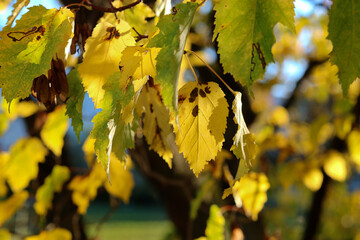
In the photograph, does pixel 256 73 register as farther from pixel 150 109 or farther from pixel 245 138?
pixel 150 109

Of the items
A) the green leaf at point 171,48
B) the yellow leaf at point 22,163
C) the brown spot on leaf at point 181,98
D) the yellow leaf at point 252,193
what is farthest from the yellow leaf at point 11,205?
the green leaf at point 171,48

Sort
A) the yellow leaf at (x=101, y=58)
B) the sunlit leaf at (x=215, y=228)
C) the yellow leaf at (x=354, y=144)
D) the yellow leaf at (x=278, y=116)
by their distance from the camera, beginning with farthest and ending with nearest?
the yellow leaf at (x=278, y=116) < the yellow leaf at (x=354, y=144) < the sunlit leaf at (x=215, y=228) < the yellow leaf at (x=101, y=58)

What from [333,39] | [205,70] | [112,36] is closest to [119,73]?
[112,36]

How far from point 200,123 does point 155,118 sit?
0.10m

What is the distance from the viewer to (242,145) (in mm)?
455

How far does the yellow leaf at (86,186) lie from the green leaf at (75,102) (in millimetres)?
865

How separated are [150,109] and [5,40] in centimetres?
21

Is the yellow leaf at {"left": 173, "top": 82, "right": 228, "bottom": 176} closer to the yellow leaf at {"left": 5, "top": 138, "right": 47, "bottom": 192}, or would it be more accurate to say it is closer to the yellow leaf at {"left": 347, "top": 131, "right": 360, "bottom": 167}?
the yellow leaf at {"left": 5, "top": 138, "right": 47, "bottom": 192}

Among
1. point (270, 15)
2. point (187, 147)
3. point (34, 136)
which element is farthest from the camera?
point (34, 136)

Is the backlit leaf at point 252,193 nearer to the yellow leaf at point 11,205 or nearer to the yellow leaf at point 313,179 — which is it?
the yellow leaf at point 313,179

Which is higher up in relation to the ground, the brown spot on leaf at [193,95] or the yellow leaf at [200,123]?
the brown spot on leaf at [193,95]

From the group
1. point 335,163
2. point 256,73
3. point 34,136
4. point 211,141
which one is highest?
point 256,73

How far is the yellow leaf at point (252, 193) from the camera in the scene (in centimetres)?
114

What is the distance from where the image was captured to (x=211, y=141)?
514 mm
